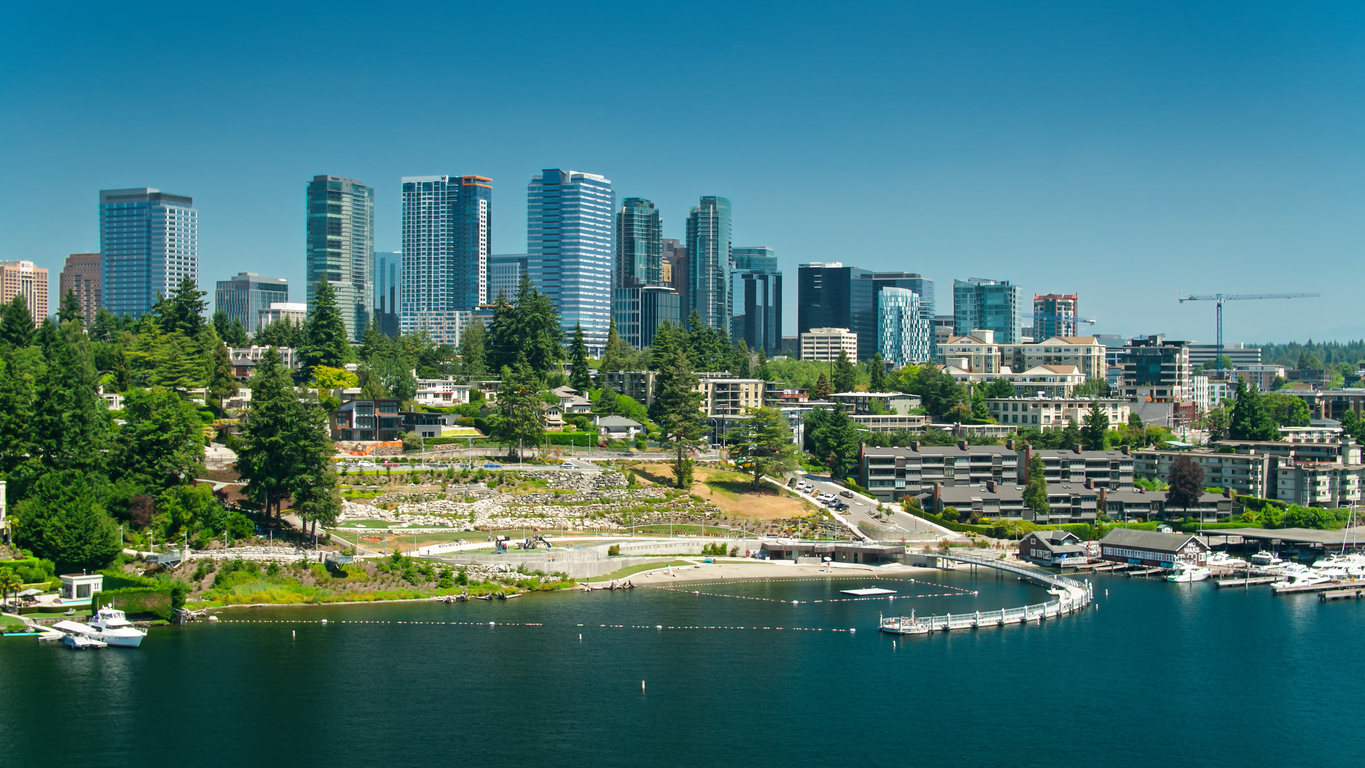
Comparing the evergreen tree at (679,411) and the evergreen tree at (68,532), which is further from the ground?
the evergreen tree at (679,411)

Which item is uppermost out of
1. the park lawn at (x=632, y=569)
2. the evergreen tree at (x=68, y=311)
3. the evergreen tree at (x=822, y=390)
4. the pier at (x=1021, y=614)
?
the evergreen tree at (x=68, y=311)

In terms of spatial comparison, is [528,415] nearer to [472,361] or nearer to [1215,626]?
[472,361]

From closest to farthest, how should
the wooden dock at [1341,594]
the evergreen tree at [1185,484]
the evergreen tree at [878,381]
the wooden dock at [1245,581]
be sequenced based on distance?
1. the wooden dock at [1341,594]
2. the wooden dock at [1245,581]
3. the evergreen tree at [1185,484]
4. the evergreen tree at [878,381]

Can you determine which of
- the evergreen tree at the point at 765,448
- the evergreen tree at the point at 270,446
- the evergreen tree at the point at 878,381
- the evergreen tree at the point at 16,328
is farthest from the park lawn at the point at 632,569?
the evergreen tree at the point at 878,381

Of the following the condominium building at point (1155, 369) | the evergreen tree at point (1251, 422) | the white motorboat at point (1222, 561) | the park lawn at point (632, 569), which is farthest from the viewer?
the condominium building at point (1155, 369)

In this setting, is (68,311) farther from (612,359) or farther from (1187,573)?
(1187,573)

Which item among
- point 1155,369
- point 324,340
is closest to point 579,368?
point 324,340

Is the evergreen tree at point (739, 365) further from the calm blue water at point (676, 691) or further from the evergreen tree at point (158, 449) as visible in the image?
the calm blue water at point (676, 691)
